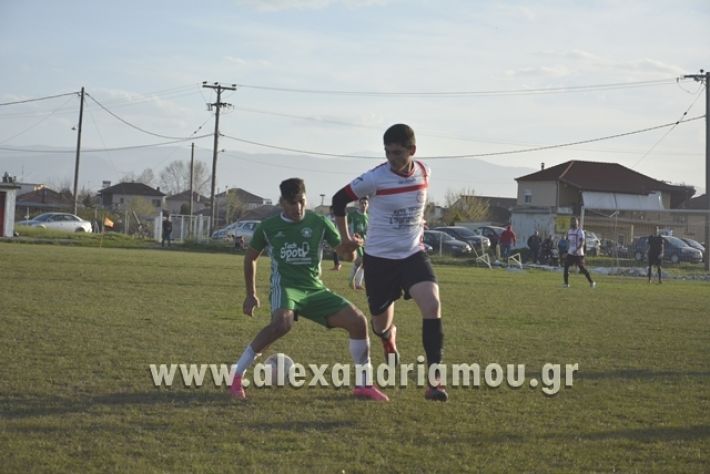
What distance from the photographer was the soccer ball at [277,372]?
24.8 feet

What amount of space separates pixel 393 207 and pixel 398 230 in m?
0.19

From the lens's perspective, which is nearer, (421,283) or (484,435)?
(484,435)

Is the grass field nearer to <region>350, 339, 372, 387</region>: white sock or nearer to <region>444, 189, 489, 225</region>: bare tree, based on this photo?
<region>350, 339, 372, 387</region>: white sock

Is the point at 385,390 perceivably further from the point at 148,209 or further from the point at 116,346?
the point at 148,209

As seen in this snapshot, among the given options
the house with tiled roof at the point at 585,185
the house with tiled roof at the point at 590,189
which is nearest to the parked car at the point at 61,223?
the house with tiled roof at the point at 590,189

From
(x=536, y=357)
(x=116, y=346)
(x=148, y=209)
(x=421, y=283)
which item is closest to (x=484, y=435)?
(x=421, y=283)

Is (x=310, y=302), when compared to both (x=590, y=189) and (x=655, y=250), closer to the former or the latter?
(x=655, y=250)

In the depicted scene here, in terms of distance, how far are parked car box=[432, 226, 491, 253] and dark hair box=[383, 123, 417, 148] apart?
3707 centimetres

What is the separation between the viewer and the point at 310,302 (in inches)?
288

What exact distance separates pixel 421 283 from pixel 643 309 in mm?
10946

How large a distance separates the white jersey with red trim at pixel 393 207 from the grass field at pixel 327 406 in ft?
3.88

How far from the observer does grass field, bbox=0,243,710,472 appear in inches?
212

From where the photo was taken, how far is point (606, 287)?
24469 millimetres

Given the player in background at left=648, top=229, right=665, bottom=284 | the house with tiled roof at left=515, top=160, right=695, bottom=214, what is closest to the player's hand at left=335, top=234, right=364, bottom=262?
the player in background at left=648, top=229, right=665, bottom=284
